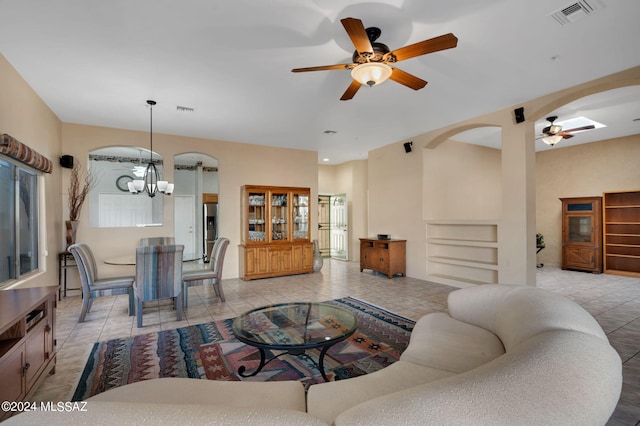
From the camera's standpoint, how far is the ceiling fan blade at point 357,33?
80.9 inches

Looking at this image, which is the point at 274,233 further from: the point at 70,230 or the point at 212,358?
the point at 212,358

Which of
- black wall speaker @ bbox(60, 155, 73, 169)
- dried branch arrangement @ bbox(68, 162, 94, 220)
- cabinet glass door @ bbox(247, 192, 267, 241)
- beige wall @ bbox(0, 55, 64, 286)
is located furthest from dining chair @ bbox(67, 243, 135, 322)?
cabinet glass door @ bbox(247, 192, 267, 241)

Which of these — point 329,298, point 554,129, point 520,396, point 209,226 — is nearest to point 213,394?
point 520,396

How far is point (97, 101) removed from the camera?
4.06 metres

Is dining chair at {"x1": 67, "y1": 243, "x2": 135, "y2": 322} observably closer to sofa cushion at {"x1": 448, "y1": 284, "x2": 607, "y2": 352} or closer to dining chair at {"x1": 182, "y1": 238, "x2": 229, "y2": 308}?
dining chair at {"x1": 182, "y1": 238, "x2": 229, "y2": 308}

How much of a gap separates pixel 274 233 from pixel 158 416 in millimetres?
5723

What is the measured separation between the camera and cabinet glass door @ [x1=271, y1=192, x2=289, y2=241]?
6.41 metres

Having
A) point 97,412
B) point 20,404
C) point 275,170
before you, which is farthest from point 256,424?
point 275,170

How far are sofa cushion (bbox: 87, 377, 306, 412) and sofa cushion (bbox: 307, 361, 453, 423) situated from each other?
0.25 ft

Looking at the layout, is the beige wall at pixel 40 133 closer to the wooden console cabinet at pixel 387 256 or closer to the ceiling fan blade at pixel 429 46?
the ceiling fan blade at pixel 429 46

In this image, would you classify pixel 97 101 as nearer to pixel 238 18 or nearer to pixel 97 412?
pixel 238 18

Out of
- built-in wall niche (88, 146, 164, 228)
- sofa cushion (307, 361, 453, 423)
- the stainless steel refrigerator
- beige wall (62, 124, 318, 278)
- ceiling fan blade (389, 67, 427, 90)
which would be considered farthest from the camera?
the stainless steel refrigerator

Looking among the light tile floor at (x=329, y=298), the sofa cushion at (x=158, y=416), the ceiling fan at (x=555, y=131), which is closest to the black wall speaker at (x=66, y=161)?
the light tile floor at (x=329, y=298)

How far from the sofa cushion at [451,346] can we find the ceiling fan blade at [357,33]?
2217mm
